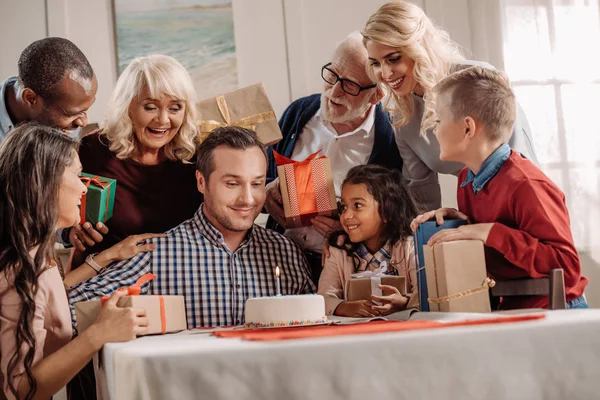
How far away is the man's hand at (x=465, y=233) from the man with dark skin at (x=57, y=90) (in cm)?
133

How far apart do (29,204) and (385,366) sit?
1105mm

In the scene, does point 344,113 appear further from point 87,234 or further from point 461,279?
point 461,279

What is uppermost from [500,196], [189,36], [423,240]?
[189,36]

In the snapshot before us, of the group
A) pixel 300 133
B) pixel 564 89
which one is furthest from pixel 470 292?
pixel 564 89

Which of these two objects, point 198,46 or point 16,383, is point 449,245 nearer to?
point 16,383

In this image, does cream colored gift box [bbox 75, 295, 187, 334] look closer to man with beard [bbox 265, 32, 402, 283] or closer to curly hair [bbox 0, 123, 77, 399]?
curly hair [bbox 0, 123, 77, 399]

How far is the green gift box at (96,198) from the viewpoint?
257cm

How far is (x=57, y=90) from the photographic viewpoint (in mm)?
2744

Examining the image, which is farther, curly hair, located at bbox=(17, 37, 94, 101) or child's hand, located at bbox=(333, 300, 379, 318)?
curly hair, located at bbox=(17, 37, 94, 101)

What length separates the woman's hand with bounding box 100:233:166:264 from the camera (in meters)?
2.47

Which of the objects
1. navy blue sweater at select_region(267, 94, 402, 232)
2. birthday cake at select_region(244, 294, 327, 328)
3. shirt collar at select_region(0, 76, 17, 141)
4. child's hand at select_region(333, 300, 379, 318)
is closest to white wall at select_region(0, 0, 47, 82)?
shirt collar at select_region(0, 76, 17, 141)

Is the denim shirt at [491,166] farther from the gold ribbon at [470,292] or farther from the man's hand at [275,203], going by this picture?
the man's hand at [275,203]

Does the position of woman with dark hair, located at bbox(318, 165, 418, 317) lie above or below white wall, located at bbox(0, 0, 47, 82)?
below

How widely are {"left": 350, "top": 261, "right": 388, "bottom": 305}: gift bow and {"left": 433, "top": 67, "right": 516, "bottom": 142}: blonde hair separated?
0.58 meters
